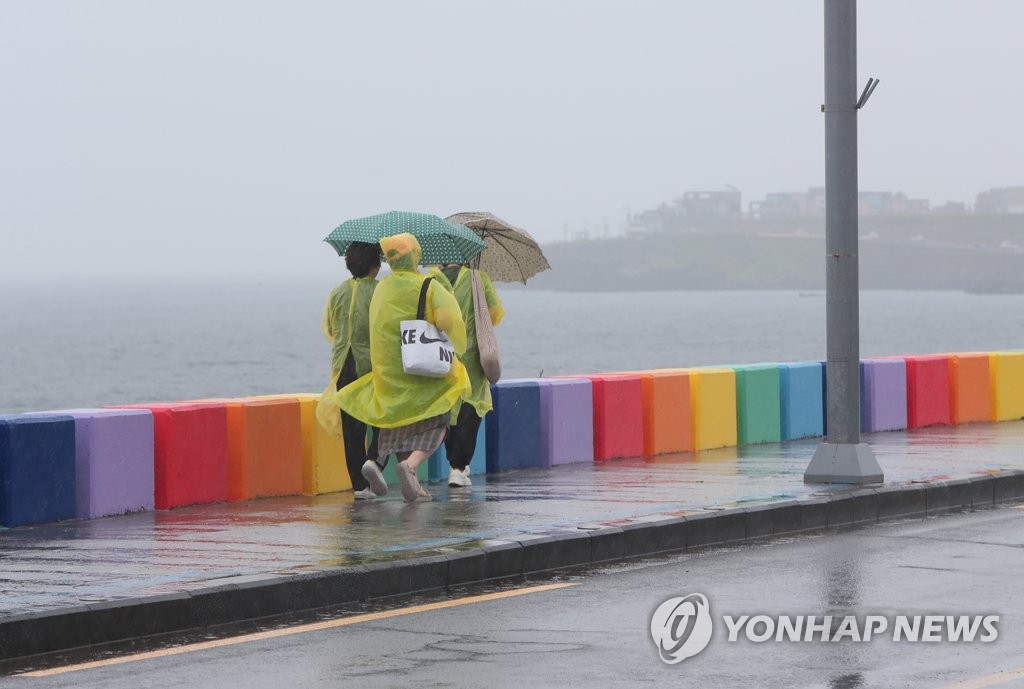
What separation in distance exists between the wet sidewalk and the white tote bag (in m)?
0.82

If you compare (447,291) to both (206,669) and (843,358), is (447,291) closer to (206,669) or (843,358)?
(843,358)

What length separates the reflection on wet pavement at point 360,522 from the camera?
8.35 m

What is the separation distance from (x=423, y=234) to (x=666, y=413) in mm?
3722

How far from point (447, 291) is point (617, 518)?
193 cm

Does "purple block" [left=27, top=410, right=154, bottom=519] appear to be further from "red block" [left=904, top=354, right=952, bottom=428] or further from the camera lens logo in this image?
"red block" [left=904, top=354, right=952, bottom=428]

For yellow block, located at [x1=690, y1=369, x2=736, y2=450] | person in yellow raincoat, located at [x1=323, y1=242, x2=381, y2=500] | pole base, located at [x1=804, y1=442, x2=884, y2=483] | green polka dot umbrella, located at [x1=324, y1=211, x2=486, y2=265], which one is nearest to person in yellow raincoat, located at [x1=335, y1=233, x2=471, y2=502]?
person in yellow raincoat, located at [x1=323, y1=242, x2=381, y2=500]

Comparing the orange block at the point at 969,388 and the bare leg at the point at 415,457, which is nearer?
the bare leg at the point at 415,457

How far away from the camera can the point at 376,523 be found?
10266 mm

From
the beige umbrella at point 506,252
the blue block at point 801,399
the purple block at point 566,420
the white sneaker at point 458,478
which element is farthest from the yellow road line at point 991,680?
the blue block at point 801,399

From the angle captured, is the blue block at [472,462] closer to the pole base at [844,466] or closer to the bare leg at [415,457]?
the bare leg at [415,457]

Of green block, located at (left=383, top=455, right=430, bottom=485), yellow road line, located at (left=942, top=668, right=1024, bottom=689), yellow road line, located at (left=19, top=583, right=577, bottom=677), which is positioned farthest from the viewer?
green block, located at (left=383, top=455, right=430, bottom=485)

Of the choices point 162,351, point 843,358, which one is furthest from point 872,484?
point 162,351

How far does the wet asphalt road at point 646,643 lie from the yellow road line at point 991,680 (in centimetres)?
1

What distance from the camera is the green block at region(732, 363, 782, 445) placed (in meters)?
15.4
